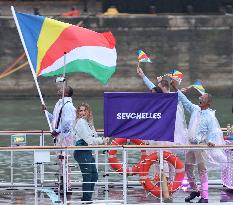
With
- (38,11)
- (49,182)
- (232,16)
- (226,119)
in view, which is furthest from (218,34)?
(49,182)

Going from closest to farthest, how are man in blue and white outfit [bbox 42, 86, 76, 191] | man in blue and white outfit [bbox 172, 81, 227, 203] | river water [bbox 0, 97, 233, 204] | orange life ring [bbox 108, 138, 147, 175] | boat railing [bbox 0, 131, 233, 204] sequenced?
boat railing [bbox 0, 131, 233, 204], man in blue and white outfit [bbox 172, 81, 227, 203], man in blue and white outfit [bbox 42, 86, 76, 191], orange life ring [bbox 108, 138, 147, 175], river water [bbox 0, 97, 233, 204]

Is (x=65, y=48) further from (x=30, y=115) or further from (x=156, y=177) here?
(x=30, y=115)

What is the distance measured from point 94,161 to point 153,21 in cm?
4025

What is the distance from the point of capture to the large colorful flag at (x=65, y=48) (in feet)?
54.0

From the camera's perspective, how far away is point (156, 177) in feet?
54.7

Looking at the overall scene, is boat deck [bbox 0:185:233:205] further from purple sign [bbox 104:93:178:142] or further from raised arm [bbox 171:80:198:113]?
raised arm [bbox 171:80:198:113]

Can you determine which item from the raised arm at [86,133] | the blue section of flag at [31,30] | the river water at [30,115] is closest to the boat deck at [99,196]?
the raised arm at [86,133]

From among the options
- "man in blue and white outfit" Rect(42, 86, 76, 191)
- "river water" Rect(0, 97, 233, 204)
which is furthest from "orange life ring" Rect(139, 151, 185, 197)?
"river water" Rect(0, 97, 233, 204)

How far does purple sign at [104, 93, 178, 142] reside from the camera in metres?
15.7

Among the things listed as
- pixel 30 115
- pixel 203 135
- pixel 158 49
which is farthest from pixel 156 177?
pixel 158 49

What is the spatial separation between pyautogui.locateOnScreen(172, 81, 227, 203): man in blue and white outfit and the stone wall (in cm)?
3841

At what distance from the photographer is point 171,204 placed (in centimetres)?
1568

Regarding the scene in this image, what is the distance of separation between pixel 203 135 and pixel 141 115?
0.98 m

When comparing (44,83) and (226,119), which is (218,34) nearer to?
(44,83)
